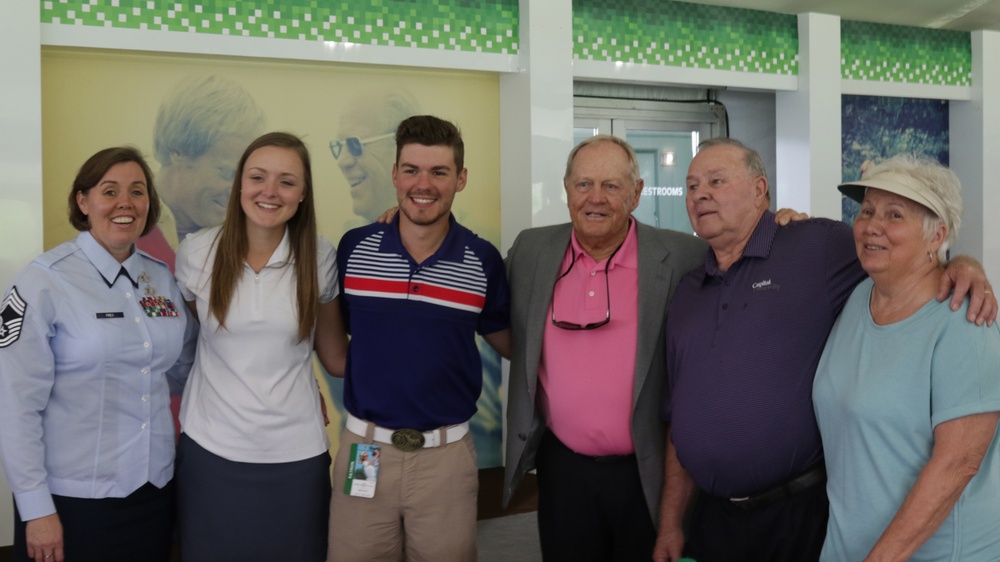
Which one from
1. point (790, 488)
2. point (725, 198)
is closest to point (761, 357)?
point (790, 488)

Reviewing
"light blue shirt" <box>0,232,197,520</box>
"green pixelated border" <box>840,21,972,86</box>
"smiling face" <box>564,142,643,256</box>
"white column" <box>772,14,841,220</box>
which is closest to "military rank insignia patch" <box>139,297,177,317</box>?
"light blue shirt" <box>0,232,197,520</box>

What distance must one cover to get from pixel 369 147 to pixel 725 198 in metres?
2.76

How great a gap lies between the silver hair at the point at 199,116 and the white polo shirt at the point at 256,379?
80.4 inches

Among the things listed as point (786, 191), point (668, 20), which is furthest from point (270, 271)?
point (786, 191)

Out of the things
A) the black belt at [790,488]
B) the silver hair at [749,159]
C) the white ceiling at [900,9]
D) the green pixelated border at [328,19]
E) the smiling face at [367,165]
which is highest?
the white ceiling at [900,9]

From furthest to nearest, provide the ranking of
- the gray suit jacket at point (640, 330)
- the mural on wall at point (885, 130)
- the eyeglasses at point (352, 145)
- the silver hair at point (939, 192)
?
the mural on wall at point (885, 130) < the eyeglasses at point (352, 145) < the gray suit jacket at point (640, 330) < the silver hair at point (939, 192)

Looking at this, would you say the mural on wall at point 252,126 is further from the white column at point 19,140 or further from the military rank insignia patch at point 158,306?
the military rank insignia patch at point 158,306

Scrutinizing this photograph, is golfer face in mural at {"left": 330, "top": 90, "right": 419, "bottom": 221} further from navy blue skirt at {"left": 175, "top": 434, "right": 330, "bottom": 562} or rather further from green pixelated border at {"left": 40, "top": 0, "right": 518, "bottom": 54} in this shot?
navy blue skirt at {"left": 175, "top": 434, "right": 330, "bottom": 562}

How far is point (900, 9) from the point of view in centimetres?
601

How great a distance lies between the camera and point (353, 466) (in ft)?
8.89

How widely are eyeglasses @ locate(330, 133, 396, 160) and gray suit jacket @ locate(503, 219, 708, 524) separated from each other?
1.96 m

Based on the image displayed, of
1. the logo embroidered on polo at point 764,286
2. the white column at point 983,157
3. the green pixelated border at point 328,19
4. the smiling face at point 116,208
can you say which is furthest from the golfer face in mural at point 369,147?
the white column at point 983,157

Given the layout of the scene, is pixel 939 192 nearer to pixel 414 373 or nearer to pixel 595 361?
pixel 595 361

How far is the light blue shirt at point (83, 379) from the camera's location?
7.79ft
